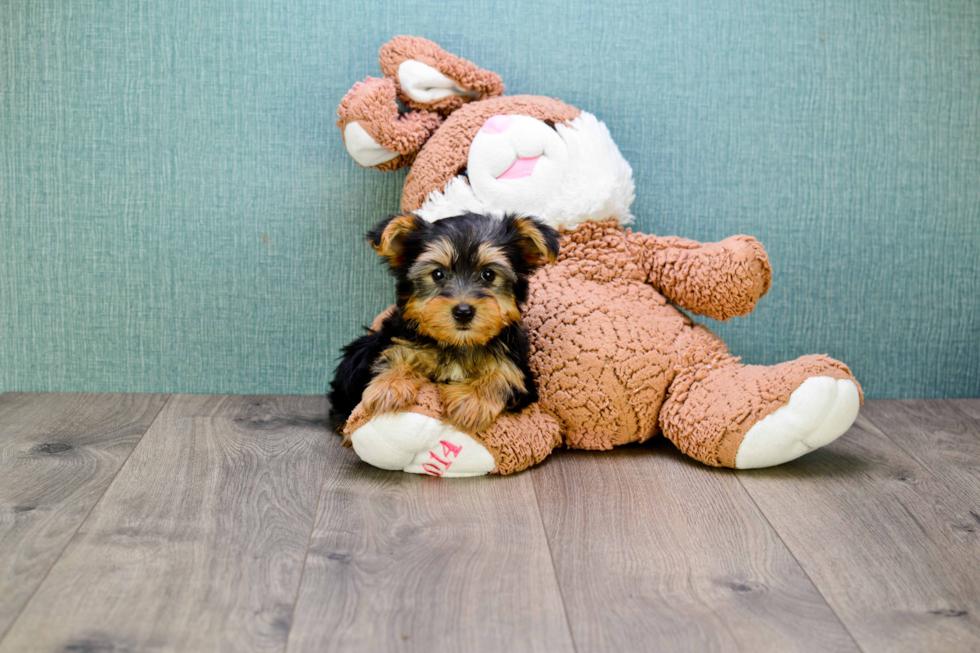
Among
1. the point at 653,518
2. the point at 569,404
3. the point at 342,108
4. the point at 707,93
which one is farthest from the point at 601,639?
the point at 707,93

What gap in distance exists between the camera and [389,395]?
1.91 meters

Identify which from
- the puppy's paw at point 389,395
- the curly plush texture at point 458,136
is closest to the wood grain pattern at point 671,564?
the puppy's paw at point 389,395

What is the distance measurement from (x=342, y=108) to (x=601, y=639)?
154cm

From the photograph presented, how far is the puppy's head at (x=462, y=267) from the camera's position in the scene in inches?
72.6

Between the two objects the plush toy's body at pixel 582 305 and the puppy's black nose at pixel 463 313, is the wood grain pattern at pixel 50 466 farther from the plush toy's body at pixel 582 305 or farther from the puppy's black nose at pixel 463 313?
the puppy's black nose at pixel 463 313

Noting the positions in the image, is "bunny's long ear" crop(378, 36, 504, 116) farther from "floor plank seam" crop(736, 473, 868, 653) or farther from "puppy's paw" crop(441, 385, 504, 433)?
"floor plank seam" crop(736, 473, 868, 653)

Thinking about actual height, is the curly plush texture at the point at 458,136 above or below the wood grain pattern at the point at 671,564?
above

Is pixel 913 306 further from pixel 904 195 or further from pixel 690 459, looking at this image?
pixel 690 459

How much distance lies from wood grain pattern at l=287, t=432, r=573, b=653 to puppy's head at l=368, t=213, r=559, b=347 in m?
0.37

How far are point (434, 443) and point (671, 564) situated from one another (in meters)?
0.62

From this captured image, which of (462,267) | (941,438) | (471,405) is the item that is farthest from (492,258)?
(941,438)

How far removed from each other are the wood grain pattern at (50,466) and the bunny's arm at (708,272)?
1484mm

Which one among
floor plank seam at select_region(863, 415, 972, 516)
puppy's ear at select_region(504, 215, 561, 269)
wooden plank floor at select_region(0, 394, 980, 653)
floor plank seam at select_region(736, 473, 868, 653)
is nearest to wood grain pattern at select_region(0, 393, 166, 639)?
wooden plank floor at select_region(0, 394, 980, 653)

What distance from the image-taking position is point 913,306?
272cm
